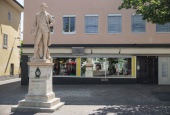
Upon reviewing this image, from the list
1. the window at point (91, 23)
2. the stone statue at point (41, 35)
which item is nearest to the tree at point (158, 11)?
the stone statue at point (41, 35)

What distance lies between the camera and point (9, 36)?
3241cm

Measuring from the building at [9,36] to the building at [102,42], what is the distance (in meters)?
6.37

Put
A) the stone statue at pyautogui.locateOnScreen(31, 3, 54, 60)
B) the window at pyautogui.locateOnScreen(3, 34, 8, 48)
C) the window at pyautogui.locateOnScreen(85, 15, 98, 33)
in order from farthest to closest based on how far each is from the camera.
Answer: the window at pyautogui.locateOnScreen(3, 34, 8, 48), the window at pyautogui.locateOnScreen(85, 15, 98, 33), the stone statue at pyautogui.locateOnScreen(31, 3, 54, 60)

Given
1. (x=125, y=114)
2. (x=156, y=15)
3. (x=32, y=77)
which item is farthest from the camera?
(x=156, y=15)

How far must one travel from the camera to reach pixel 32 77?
12516 mm

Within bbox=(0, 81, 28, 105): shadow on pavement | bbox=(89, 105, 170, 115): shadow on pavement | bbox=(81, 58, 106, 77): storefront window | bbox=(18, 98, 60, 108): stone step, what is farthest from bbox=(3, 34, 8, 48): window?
bbox=(89, 105, 170, 115): shadow on pavement

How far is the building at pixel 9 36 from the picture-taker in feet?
99.5

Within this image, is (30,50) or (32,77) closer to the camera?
(32,77)

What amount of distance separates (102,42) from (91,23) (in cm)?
190

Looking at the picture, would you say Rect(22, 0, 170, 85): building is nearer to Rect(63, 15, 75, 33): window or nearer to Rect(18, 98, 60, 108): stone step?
Rect(63, 15, 75, 33): window

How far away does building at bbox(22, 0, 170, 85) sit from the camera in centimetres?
2442

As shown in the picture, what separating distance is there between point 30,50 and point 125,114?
1506cm

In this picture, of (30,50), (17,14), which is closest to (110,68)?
(30,50)

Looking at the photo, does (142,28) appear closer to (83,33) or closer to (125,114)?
(83,33)
